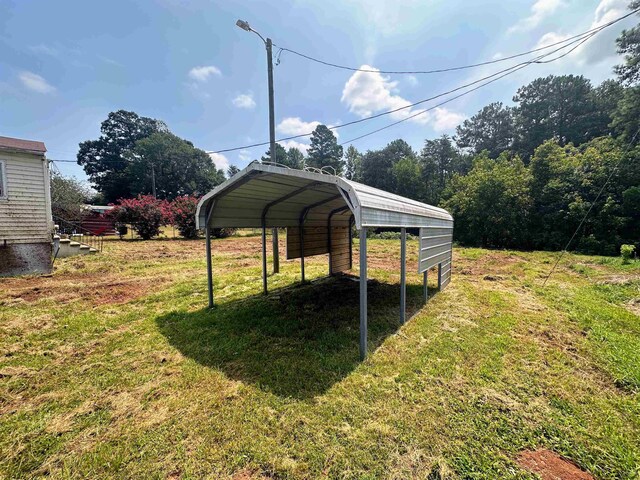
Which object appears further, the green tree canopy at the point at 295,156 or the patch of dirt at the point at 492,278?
the green tree canopy at the point at 295,156

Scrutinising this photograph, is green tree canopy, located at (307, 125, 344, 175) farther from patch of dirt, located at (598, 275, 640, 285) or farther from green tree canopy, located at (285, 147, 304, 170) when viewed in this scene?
patch of dirt, located at (598, 275, 640, 285)

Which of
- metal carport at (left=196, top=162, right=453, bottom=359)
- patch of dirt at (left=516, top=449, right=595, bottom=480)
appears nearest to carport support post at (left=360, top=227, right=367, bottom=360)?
metal carport at (left=196, top=162, right=453, bottom=359)

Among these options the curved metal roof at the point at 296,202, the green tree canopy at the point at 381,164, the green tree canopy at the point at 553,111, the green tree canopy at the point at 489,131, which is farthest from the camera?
the green tree canopy at the point at 489,131

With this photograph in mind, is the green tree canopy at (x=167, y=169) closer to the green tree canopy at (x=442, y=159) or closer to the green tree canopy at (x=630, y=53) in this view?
the green tree canopy at (x=442, y=159)

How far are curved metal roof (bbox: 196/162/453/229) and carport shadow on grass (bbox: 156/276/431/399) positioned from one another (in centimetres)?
164

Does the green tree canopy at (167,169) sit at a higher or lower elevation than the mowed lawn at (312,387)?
higher

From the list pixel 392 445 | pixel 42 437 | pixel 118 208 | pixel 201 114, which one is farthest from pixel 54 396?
pixel 201 114

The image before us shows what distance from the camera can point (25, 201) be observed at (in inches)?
318

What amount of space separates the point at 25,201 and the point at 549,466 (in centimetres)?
1260

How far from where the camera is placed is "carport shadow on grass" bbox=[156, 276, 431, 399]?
289 cm

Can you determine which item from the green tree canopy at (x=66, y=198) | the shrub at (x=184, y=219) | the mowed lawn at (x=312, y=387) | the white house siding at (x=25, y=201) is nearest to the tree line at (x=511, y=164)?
the mowed lawn at (x=312, y=387)

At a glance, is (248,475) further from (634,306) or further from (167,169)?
(167,169)

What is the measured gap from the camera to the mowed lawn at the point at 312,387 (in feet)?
6.12

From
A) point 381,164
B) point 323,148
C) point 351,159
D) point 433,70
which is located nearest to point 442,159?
point 381,164
